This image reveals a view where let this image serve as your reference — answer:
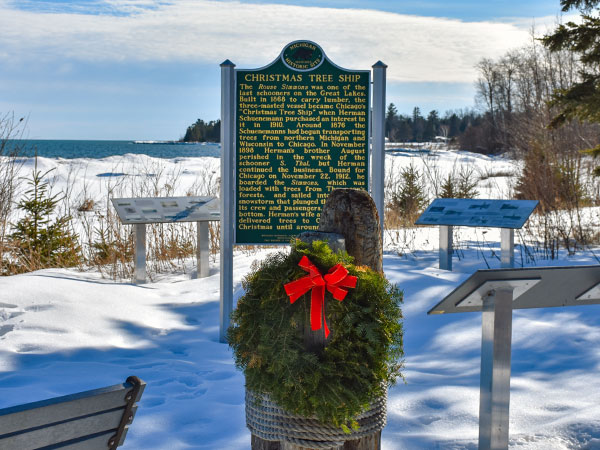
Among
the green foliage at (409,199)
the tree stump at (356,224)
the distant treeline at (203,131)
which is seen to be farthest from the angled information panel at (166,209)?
the distant treeline at (203,131)

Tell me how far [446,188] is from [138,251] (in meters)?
7.29

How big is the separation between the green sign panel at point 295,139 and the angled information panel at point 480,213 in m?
2.77

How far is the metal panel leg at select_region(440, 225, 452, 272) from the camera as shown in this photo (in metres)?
8.10

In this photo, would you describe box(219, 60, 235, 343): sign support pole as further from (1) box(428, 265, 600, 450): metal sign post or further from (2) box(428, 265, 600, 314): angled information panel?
(2) box(428, 265, 600, 314): angled information panel

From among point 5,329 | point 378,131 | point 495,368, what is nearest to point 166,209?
point 5,329

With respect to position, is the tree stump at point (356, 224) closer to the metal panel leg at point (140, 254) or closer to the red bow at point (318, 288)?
the red bow at point (318, 288)

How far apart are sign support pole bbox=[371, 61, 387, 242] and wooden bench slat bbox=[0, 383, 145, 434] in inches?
149

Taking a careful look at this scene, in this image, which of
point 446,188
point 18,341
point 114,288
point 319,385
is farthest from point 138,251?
point 446,188

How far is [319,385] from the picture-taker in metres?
2.35

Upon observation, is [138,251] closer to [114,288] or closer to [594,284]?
[114,288]

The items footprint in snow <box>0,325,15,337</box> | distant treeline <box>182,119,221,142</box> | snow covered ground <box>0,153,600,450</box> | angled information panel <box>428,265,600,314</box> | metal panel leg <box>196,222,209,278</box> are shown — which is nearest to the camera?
angled information panel <box>428,265,600,314</box>

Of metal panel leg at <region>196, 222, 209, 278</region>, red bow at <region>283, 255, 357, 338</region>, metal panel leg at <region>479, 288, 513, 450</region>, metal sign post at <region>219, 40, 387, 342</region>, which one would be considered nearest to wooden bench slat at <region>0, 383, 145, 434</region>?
red bow at <region>283, 255, 357, 338</region>

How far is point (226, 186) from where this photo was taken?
5391 mm

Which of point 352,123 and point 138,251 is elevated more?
point 352,123
